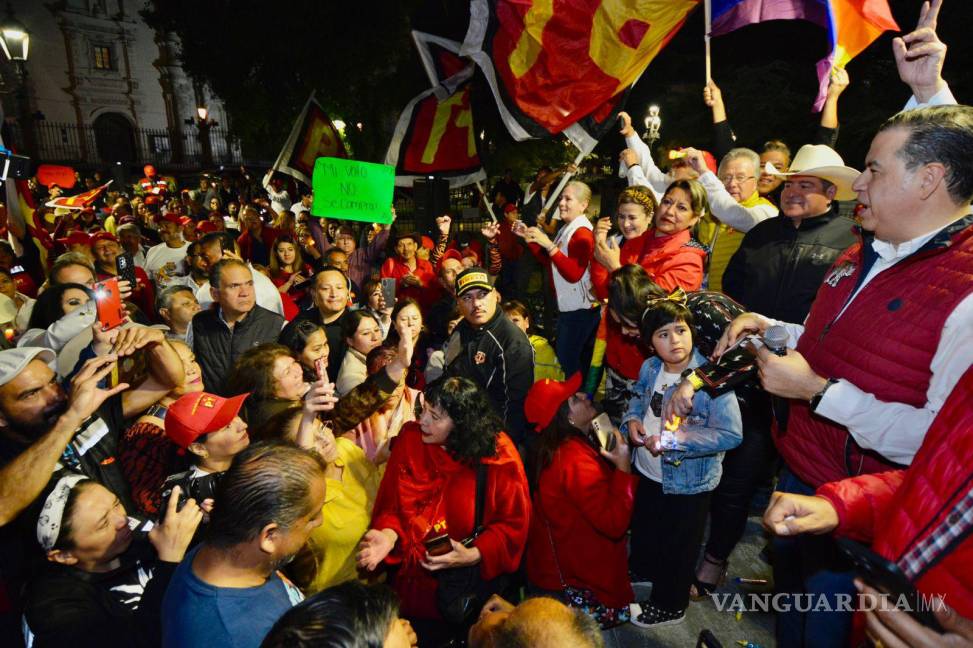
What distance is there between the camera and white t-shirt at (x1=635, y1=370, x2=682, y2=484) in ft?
10.1

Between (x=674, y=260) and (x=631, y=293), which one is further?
(x=674, y=260)

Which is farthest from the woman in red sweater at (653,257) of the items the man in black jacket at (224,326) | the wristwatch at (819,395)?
the man in black jacket at (224,326)

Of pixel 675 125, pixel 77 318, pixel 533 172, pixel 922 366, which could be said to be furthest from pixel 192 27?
pixel 922 366

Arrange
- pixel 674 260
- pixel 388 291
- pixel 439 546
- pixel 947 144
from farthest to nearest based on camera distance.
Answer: pixel 388 291 < pixel 674 260 < pixel 439 546 < pixel 947 144

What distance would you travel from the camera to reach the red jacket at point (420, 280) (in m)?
6.46

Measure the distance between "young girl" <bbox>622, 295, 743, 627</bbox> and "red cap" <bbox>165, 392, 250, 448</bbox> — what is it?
7.04 ft

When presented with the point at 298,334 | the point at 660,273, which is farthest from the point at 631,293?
the point at 298,334

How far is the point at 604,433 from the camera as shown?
3109 millimetres

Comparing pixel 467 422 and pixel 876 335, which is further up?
pixel 876 335

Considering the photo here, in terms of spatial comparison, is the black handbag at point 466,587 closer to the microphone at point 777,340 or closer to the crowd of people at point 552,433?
the crowd of people at point 552,433

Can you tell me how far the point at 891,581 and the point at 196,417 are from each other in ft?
9.16

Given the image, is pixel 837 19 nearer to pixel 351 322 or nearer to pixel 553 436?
pixel 553 436

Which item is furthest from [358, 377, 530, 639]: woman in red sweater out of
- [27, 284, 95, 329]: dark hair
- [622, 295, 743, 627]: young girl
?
[27, 284, 95, 329]: dark hair

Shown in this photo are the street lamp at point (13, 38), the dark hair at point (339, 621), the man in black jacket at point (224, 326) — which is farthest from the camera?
the street lamp at point (13, 38)
